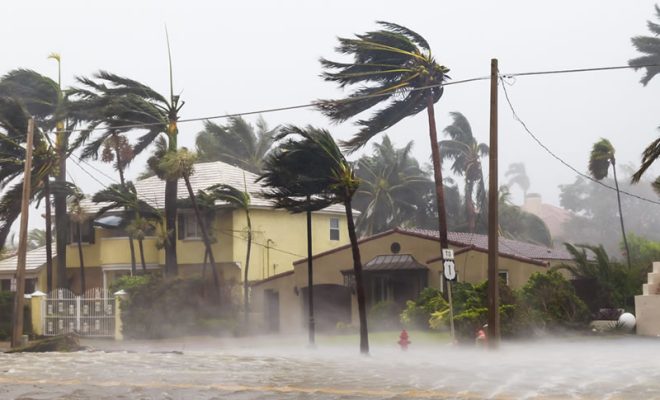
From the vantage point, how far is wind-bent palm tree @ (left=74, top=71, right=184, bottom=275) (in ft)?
139

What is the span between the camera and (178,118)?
4366cm

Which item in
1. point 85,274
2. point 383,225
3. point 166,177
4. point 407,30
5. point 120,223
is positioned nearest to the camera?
point 407,30

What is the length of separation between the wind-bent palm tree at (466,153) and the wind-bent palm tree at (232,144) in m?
14.6

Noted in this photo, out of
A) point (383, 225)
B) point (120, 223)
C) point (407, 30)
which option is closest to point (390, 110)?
point (407, 30)

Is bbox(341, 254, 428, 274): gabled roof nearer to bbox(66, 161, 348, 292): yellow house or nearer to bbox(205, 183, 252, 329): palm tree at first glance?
bbox(205, 183, 252, 329): palm tree

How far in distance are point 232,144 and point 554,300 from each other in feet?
116

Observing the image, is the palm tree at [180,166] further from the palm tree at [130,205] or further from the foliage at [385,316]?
the foliage at [385,316]

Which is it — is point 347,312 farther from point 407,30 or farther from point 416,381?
point 416,381

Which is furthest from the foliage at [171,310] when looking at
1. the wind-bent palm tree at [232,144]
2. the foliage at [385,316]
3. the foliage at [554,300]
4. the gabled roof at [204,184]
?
the wind-bent palm tree at [232,144]

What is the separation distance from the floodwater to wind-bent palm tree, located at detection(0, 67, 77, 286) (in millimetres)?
16313

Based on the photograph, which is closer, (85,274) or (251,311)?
(251,311)

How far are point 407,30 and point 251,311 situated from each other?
14.8 m

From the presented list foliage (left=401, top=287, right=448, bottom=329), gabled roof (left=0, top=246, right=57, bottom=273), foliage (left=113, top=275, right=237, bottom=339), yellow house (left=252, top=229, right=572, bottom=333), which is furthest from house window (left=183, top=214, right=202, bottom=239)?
foliage (left=401, top=287, right=448, bottom=329)

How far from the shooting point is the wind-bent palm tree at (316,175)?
26.1 m
